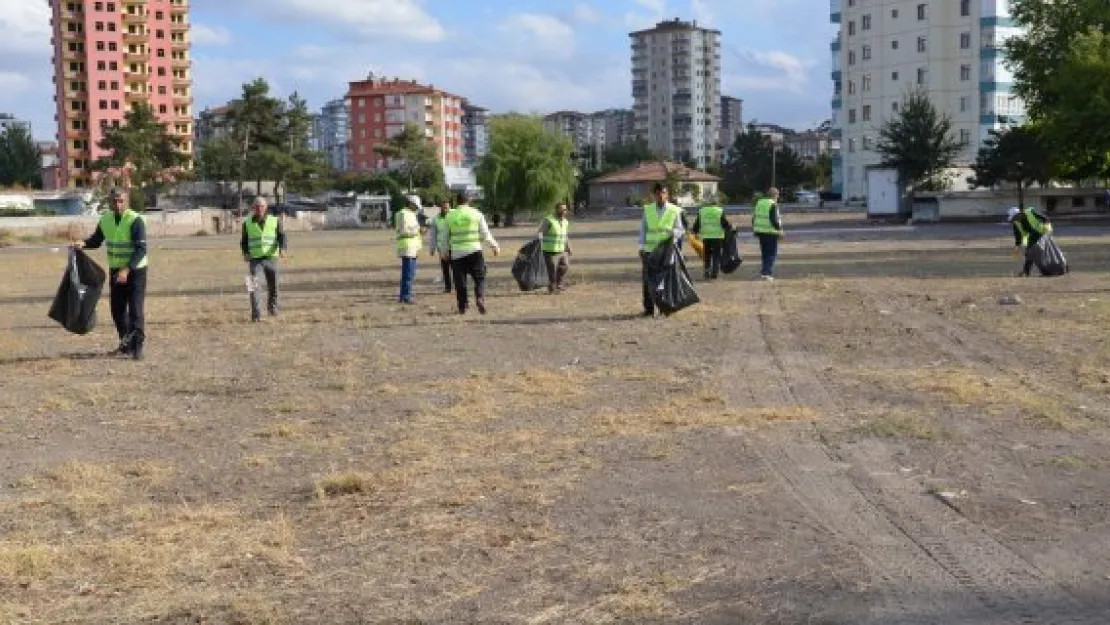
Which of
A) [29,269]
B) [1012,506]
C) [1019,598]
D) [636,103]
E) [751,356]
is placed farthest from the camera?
[636,103]

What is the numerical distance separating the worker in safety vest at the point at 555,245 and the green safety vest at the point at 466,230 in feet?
11.9

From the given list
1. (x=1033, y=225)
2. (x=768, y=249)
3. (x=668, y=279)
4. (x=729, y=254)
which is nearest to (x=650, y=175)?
(x=729, y=254)

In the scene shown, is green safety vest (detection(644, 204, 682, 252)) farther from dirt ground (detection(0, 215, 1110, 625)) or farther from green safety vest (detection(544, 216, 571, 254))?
green safety vest (detection(544, 216, 571, 254))

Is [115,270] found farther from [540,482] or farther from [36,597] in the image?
[36,597]

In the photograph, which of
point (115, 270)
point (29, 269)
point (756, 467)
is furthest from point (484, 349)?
point (29, 269)

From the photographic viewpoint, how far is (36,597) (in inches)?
196

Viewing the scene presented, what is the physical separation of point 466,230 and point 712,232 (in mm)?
7295

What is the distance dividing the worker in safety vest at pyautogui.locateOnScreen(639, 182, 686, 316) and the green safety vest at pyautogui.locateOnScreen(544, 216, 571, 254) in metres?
3.72

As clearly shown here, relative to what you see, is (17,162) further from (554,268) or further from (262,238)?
(262,238)

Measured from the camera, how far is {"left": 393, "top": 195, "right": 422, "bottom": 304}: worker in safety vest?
60.2 feet

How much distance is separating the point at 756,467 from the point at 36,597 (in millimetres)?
3885

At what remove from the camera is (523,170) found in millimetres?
74375

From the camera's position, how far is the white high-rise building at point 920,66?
10156 cm

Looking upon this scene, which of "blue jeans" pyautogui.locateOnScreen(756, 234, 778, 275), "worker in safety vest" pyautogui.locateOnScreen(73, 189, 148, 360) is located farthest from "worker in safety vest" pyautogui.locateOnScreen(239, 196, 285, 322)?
"blue jeans" pyautogui.locateOnScreen(756, 234, 778, 275)
